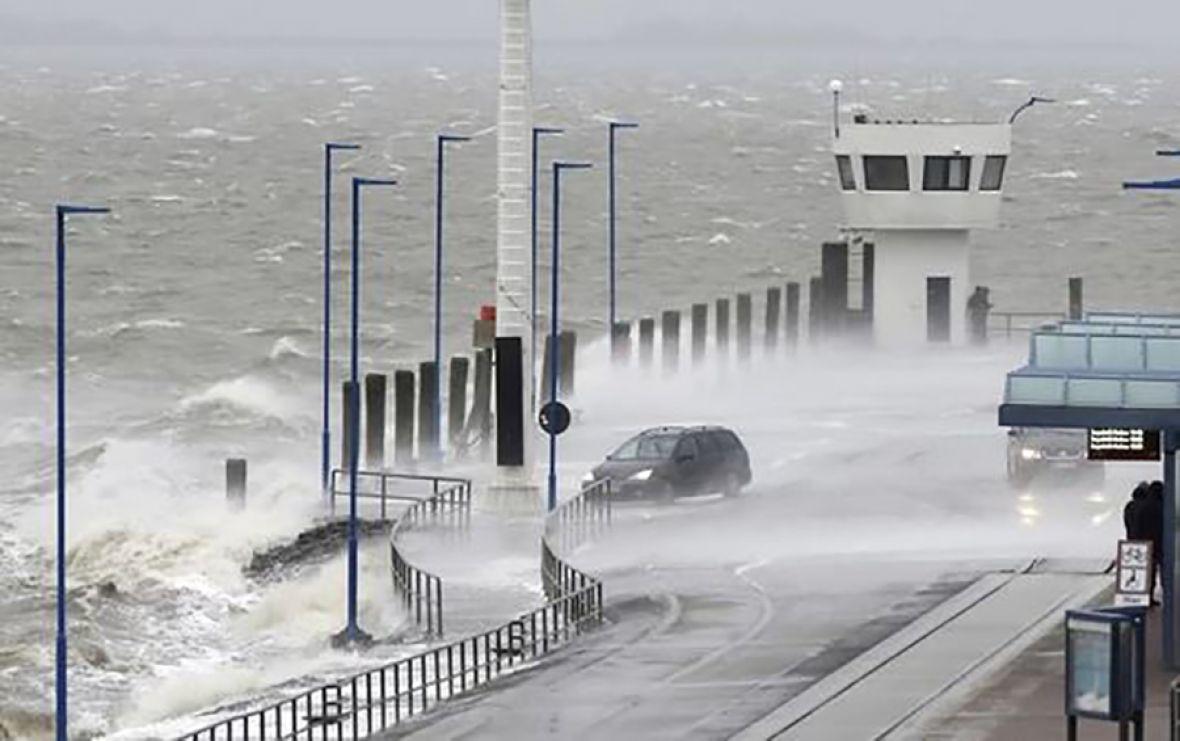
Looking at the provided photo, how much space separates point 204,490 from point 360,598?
21848mm

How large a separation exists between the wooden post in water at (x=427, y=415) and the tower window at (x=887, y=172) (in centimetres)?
1810

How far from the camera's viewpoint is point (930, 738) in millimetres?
35188

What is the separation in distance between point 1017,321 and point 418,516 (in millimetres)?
58709

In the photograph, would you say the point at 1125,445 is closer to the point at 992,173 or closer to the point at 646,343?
the point at 992,173

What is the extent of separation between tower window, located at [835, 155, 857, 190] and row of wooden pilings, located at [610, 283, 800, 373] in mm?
5501

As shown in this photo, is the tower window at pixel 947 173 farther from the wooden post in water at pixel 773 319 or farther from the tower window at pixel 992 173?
the wooden post in water at pixel 773 319

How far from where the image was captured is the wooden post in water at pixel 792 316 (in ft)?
326

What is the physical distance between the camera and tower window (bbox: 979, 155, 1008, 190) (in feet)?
298

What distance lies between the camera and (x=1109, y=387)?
36.6m

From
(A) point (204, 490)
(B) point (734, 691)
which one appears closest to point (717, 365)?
(A) point (204, 490)

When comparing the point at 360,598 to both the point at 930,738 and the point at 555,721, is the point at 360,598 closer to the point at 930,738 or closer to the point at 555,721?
the point at 555,721

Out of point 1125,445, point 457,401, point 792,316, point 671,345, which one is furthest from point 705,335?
point 1125,445

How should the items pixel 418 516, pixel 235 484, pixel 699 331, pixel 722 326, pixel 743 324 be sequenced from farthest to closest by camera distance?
pixel 743 324 → pixel 722 326 → pixel 699 331 → pixel 235 484 → pixel 418 516

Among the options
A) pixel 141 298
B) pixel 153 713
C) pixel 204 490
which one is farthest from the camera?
pixel 141 298
